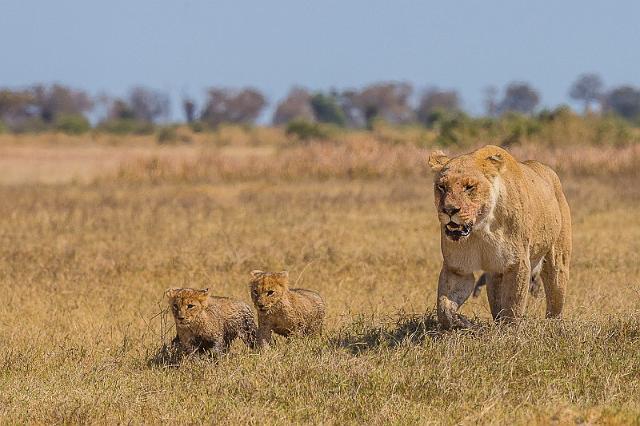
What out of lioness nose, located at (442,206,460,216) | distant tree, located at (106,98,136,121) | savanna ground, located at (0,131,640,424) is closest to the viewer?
savanna ground, located at (0,131,640,424)

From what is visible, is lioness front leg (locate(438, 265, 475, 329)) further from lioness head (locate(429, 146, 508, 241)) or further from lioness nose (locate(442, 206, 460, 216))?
lioness nose (locate(442, 206, 460, 216))

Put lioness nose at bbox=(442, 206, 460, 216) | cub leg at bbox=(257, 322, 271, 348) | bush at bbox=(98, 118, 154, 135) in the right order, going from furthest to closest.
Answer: bush at bbox=(98, 118, 154, 135) → cub leg at bbox=(257, 322, 271, 348) → lioness nose at bbox=(442, 206, 460, 216)

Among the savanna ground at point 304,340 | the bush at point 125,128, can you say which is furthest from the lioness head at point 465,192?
the bush at point 125,128

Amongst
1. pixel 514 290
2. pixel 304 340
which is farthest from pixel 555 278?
pixel 304 340

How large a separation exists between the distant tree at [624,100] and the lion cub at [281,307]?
12267 cm

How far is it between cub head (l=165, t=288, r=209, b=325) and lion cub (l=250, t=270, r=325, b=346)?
41 centimetres

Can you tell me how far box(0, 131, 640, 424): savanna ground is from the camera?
7.12 meters

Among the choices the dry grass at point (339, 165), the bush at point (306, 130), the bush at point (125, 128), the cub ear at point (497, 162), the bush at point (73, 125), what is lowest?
the bush at point (125, 128)

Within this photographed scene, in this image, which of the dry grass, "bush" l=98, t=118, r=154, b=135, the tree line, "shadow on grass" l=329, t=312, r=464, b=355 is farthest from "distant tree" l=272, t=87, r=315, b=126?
"shadow on grass" l=329, t=312, r=464, b=355

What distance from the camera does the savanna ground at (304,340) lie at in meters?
7.12

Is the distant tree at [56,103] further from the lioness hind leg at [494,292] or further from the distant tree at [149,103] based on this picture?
the lioness hind leg at [494,292]

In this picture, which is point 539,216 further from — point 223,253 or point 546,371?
point 223,253

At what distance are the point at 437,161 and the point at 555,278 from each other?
5.64 feet

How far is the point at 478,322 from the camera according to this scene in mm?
8469
